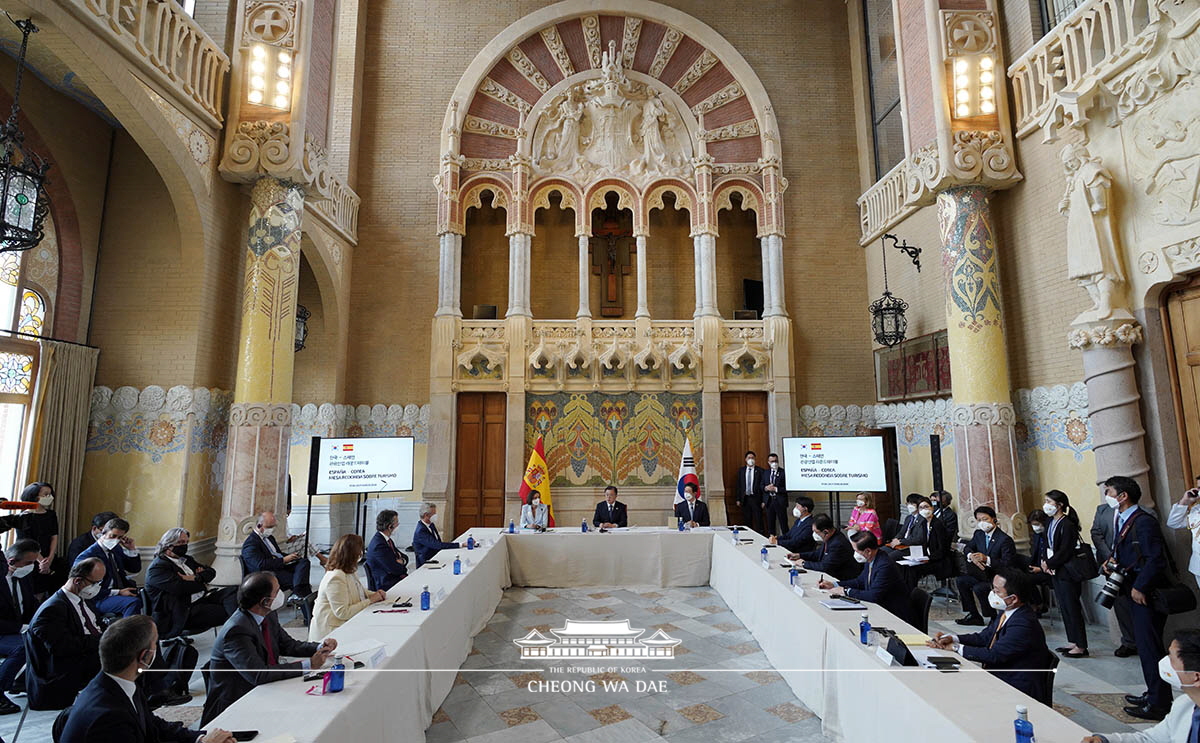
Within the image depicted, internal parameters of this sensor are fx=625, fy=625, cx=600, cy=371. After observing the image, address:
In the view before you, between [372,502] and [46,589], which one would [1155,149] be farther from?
[372,502]

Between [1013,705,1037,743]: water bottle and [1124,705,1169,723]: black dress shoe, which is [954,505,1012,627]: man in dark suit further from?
[1013,705,1037,743]: water bottle

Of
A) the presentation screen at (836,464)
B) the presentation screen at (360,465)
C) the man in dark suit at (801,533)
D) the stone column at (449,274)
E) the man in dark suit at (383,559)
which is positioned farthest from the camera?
the stone column at (449,274)

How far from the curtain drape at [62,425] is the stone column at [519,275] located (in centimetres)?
649

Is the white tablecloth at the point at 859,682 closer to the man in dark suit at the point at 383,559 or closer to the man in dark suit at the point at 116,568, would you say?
the man in dark suit at the point at 383,559

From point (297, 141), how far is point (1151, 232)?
9622 millimetres

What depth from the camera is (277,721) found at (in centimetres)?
273

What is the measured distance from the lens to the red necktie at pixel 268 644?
3381 mm

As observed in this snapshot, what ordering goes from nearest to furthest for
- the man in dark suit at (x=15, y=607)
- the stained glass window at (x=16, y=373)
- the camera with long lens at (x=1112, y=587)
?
the man in dark suit at (x=15, y=607) < the camera with long lens at (x=1112, y=587) < the stained glass window at (x=16, y=373)

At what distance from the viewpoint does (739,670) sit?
520 centimetres

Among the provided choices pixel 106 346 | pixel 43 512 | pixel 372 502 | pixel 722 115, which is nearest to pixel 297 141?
pixel 106 346

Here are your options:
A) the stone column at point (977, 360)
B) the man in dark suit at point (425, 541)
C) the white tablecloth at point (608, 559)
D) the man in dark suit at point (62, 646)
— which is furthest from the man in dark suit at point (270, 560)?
the stone column at point (977, 360)

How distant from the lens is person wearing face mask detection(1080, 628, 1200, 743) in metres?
2.51

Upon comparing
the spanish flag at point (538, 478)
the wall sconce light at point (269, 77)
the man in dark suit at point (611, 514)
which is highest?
the wall sconce light at point (269, 77)

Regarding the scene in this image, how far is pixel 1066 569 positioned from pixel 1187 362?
2310 mm
